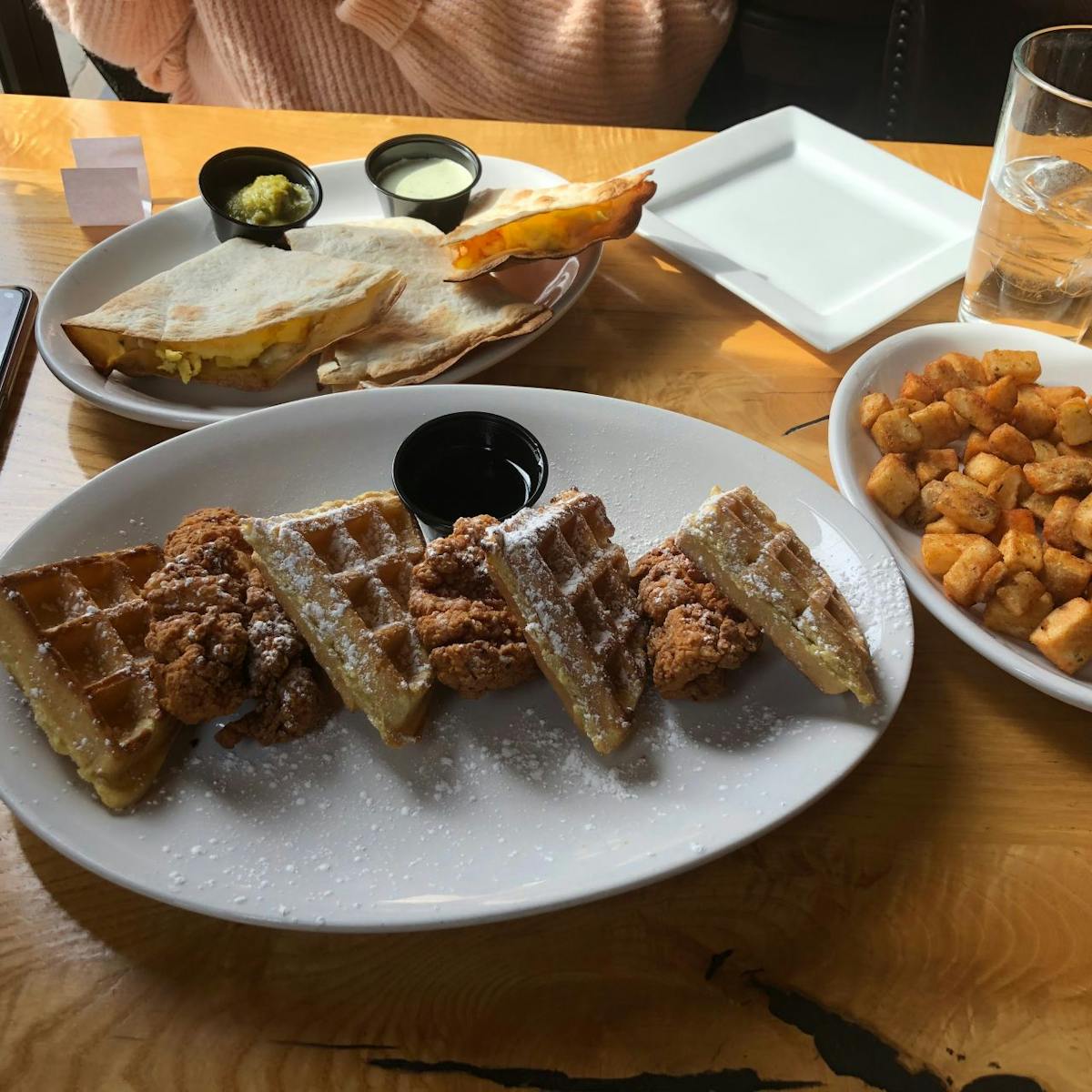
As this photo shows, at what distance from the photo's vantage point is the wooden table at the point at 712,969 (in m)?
1.22

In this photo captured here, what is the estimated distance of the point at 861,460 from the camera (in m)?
1.85

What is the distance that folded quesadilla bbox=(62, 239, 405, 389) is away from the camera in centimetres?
200

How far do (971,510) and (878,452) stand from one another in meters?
0.24

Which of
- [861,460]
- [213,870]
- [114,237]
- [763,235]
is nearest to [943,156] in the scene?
[763,235]

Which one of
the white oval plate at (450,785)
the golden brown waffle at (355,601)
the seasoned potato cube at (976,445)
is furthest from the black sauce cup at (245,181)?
the seasoned potato cube at (976,445)

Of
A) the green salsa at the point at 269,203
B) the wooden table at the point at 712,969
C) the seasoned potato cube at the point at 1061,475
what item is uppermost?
the green salsa at the point at 269,203

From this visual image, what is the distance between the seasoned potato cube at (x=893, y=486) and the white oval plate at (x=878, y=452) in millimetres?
16

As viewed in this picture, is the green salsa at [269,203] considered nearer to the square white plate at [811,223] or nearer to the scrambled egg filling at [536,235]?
the scrambled egg filling at [536,235]

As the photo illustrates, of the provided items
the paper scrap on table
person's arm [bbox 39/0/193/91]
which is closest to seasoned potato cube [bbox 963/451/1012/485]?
the paper scrap on table

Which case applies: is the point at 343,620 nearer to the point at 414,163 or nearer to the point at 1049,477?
the point at 1049,477

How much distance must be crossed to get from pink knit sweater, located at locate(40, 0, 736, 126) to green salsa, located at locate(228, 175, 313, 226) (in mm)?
705

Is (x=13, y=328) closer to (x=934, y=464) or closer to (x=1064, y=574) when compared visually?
(x=934, y=464)

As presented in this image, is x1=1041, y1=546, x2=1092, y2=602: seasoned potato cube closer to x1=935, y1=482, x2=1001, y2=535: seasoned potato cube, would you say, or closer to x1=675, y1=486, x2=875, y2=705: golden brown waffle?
x1=935, y1=482, x2=1001, y2=535: seasoned potato cube

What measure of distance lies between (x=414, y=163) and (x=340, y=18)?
61 cm
